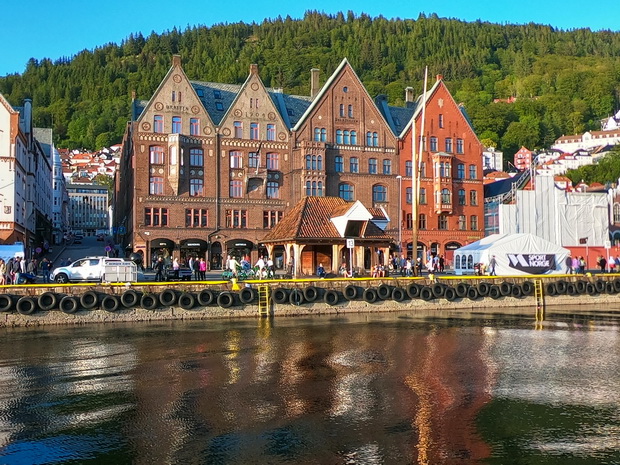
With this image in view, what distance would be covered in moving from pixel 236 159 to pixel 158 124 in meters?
8.74

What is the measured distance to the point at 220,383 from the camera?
59.6ft

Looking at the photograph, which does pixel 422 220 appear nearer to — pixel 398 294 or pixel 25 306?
pixel 398 294

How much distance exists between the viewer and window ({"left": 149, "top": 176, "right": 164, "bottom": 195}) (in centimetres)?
6431

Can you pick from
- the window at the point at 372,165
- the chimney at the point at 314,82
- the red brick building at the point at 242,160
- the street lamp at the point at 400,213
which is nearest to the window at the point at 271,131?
the red brick building at the point at 242,160

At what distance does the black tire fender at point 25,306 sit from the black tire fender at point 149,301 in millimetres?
5382

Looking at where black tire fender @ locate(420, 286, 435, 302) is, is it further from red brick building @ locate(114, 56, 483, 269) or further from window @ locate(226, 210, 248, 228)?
window @ locate(226, 210, 248, 228)

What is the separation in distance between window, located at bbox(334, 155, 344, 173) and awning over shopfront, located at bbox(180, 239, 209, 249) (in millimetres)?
16745

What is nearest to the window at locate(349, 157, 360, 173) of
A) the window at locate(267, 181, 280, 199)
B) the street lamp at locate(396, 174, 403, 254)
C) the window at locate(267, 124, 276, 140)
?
the street lamp at locate(396, 174, 403, 254)

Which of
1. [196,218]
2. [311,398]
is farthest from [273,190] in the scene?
[311,398]

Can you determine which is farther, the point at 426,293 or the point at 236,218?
the point at 236,218

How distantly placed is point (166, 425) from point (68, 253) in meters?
71.7

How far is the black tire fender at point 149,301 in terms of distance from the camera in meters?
34.3

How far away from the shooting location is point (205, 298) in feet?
117

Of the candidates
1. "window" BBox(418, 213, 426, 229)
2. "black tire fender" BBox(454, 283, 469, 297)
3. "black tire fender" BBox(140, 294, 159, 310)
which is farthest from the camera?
"window" BBox(418, 213, 426, 229)
